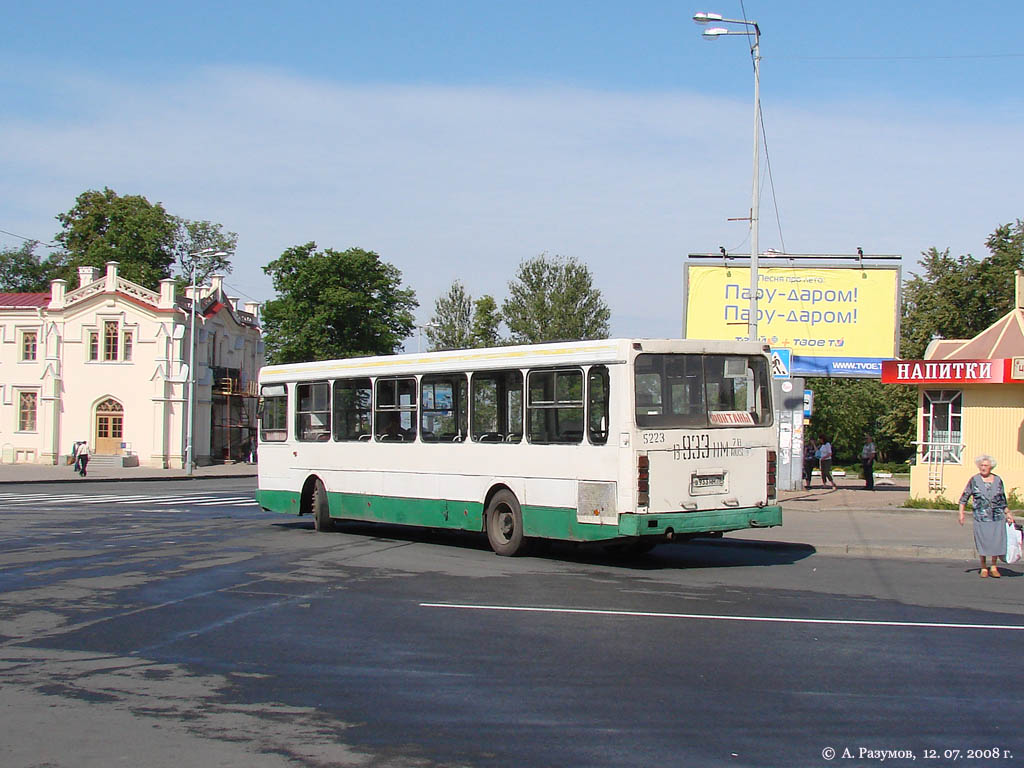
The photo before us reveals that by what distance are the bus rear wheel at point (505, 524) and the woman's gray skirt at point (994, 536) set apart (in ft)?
20.5

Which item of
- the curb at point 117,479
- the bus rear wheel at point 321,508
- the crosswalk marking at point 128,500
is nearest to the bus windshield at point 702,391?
the bus rear wheel at point 321,508

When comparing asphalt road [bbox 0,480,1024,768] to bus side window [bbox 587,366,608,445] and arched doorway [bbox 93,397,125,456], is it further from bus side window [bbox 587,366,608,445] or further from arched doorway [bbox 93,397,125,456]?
arched doorway [bbox 93,397,125,456]

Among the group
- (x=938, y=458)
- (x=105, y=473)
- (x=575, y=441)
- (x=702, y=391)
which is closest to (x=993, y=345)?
(x=938, y=458)

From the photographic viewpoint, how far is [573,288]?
83.2m

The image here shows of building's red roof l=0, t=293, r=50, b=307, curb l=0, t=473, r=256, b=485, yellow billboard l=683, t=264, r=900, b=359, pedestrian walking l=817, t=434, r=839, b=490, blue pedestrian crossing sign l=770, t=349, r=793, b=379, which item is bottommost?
curb l=0, t=473, r=256, b=485

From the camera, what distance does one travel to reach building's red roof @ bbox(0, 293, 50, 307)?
63719mm

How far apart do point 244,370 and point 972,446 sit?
184 feet

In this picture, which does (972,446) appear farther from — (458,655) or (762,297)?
(458,655)

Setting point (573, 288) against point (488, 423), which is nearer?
point (488, 423)

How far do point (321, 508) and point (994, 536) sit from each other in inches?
458

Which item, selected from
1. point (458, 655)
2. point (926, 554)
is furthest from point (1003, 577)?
point (458, 655)

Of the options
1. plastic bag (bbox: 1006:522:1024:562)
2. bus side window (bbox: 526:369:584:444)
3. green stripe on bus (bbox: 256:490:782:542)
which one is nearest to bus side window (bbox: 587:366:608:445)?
bus side window (bbox: 526:369:584:444)

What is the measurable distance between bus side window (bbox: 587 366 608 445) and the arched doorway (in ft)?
165

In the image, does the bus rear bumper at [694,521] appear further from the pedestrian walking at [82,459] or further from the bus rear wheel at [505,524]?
the pedestrian walking at [82,459]
